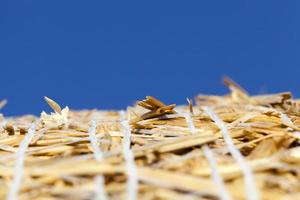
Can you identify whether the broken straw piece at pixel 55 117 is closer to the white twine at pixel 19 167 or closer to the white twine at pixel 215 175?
the white twine at pixel 19 167

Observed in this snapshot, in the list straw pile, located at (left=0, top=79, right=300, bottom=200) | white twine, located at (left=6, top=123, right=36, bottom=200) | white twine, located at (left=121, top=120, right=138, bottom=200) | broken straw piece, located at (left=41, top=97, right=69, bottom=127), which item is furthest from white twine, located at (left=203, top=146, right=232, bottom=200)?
broken straw piece, located at (left=41, top=97, right=69, bottom=127)

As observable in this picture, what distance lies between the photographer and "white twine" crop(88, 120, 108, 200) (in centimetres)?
106

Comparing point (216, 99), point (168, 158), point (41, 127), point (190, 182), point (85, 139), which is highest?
point (216, 99)

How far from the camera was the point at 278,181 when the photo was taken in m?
1.09

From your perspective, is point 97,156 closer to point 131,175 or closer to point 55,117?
point 131,175

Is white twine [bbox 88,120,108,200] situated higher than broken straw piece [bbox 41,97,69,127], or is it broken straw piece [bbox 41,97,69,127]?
broken straw piece [bbox 41,97,69,127]

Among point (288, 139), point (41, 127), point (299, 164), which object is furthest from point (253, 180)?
point (41, 127)

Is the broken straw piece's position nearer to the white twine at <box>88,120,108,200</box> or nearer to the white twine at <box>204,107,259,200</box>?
the white twine at <box>88,120,108,200</box>

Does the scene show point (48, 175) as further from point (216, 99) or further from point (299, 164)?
point (216, 99)

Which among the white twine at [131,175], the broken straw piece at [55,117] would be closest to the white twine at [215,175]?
the white twine at [131,175]

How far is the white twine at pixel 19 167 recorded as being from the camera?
1.09 m

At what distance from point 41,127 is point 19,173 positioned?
1.52 feet

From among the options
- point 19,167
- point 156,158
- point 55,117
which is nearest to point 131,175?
point 156,158

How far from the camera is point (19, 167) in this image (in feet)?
3.93
